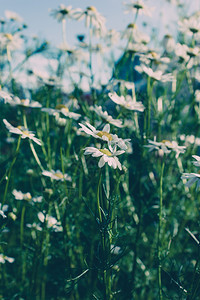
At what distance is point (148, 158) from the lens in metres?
1.81

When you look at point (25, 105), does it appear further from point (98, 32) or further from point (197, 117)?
point (197, 117)

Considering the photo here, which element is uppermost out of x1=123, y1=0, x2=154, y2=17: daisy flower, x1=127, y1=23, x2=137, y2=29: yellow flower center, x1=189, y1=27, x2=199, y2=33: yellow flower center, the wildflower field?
x1=123, y1=0, x2=154, y2=17: daisy flower

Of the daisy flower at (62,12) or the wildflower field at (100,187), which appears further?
the daisy flower at (62,12)

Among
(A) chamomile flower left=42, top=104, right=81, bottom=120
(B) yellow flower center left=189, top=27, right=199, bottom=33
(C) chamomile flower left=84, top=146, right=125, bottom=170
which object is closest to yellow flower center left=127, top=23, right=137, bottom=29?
(B) yellow flower center left=189, top=27, right=199, bottom=33

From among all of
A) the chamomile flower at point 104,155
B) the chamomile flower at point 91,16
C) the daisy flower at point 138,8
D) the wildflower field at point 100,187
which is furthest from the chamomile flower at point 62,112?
the daisy flower at point 138,8

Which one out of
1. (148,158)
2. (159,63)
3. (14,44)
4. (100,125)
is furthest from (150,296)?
(14,44)

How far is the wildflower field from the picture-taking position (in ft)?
4.16

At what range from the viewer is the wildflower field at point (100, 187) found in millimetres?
1269

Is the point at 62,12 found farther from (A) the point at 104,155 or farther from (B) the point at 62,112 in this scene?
(A) the point at 104,155

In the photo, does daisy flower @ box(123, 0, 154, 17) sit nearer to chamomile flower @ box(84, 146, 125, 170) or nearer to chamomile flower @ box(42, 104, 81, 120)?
chamomile flower @ box(42, 104, 81, 120)

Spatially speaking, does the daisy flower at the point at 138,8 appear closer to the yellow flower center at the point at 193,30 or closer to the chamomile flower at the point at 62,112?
the yellow flower center at the point at 193,30

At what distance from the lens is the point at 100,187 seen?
44.3 inches

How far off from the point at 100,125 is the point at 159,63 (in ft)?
2.64

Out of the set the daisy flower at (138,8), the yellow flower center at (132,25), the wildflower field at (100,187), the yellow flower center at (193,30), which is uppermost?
the daisy flower at (138,8)
